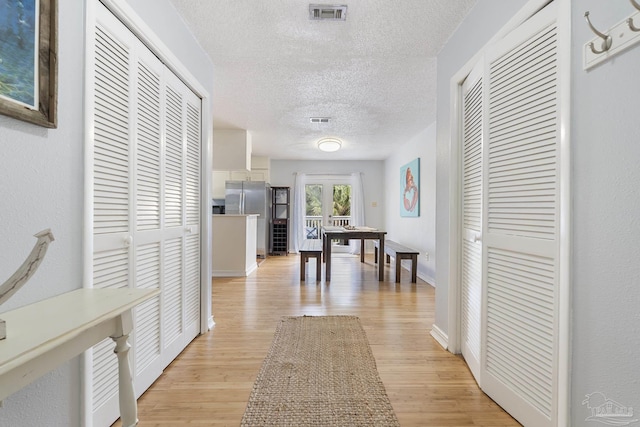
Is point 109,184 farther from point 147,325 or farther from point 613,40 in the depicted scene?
point 613,40

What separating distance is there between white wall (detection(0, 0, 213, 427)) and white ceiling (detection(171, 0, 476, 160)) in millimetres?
1105

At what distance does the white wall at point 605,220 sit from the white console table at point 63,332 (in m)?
1.62

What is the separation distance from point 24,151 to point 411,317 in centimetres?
303

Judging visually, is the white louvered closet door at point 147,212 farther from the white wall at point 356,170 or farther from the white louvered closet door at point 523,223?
the white wall at point 356,170

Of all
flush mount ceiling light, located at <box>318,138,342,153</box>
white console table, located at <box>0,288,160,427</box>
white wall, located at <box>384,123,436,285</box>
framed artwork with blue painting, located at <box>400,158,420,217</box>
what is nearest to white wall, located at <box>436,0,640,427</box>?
white console table, located at <box>0,288,160,427</box>

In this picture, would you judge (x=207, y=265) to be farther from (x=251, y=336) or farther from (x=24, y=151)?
(x=24, y=151)

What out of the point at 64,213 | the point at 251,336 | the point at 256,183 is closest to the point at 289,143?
the point at 256,183

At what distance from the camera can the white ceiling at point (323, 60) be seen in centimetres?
200

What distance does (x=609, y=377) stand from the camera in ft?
3.44

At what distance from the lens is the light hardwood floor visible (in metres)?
1.60

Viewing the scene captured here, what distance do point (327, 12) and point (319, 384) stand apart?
2343 mm

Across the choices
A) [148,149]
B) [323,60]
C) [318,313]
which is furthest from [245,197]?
[148,149]

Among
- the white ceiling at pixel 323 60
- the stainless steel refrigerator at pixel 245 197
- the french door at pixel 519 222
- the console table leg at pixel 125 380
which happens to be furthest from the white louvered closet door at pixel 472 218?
the stainless steel refrigerator at pixel 245 197

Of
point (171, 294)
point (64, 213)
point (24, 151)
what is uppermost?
point (24, 151)
